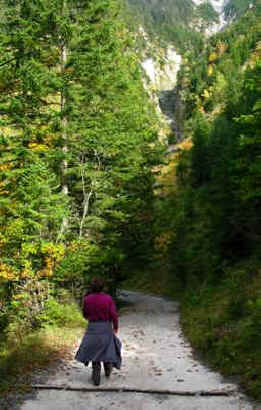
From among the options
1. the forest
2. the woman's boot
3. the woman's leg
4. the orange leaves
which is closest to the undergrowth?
the forest

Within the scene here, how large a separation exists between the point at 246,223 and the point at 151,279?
67.7ft

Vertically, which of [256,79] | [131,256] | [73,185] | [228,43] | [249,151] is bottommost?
[131,256]

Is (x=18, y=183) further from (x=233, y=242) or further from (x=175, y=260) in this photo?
(x=175, y=260)

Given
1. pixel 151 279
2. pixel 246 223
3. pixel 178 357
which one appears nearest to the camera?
pixel 178 357

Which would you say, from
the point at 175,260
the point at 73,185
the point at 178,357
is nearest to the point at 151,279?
the point at 175,260

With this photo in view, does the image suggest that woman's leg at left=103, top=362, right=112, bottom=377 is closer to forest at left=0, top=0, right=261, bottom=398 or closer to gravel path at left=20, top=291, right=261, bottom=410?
gravel path at left=20, top=291, right=261, bottom=410

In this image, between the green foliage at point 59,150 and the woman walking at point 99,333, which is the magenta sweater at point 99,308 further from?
the green foliage at point 59,150

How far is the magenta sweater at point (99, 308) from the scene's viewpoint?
26.3ft

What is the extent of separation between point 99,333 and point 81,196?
35.0 ft

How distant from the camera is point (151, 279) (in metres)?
38.5

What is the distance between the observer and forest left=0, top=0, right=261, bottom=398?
37.8ft

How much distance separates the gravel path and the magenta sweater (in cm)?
119

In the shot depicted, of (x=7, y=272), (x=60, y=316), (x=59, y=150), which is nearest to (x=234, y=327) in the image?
(x=60, y=316)

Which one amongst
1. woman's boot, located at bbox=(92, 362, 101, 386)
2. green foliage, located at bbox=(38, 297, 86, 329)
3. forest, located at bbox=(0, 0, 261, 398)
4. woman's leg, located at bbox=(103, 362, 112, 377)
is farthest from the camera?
green foliage, located at bbox=(38, 297, 86, 329)
